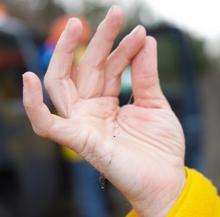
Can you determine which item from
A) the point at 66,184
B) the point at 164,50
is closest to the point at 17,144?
the point at 66,184

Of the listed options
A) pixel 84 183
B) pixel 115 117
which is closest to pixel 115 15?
pixel 115 117

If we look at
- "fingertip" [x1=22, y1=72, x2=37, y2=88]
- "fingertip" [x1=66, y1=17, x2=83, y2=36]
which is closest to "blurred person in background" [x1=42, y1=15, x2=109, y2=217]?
"fingertip" [x1=66, y1=17, x2=83, y2=36]

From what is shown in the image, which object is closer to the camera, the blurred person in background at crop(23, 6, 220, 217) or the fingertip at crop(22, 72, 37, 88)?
the fingertip at crop(22, 72, 37, 88)

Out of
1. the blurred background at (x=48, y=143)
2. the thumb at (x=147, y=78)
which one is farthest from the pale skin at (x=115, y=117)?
the blurred background at (x=48, y=143)

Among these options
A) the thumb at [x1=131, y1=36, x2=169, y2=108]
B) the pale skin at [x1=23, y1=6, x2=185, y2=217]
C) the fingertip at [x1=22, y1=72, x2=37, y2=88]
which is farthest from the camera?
the thumb at [x1=131, y1=36, x2=169, y2=108]

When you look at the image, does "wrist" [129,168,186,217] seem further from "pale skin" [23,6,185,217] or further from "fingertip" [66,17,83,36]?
"fingertip" [66,17,83,36]

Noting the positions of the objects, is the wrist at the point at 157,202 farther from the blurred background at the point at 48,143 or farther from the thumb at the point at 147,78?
the blurred background at the point at 48,143
